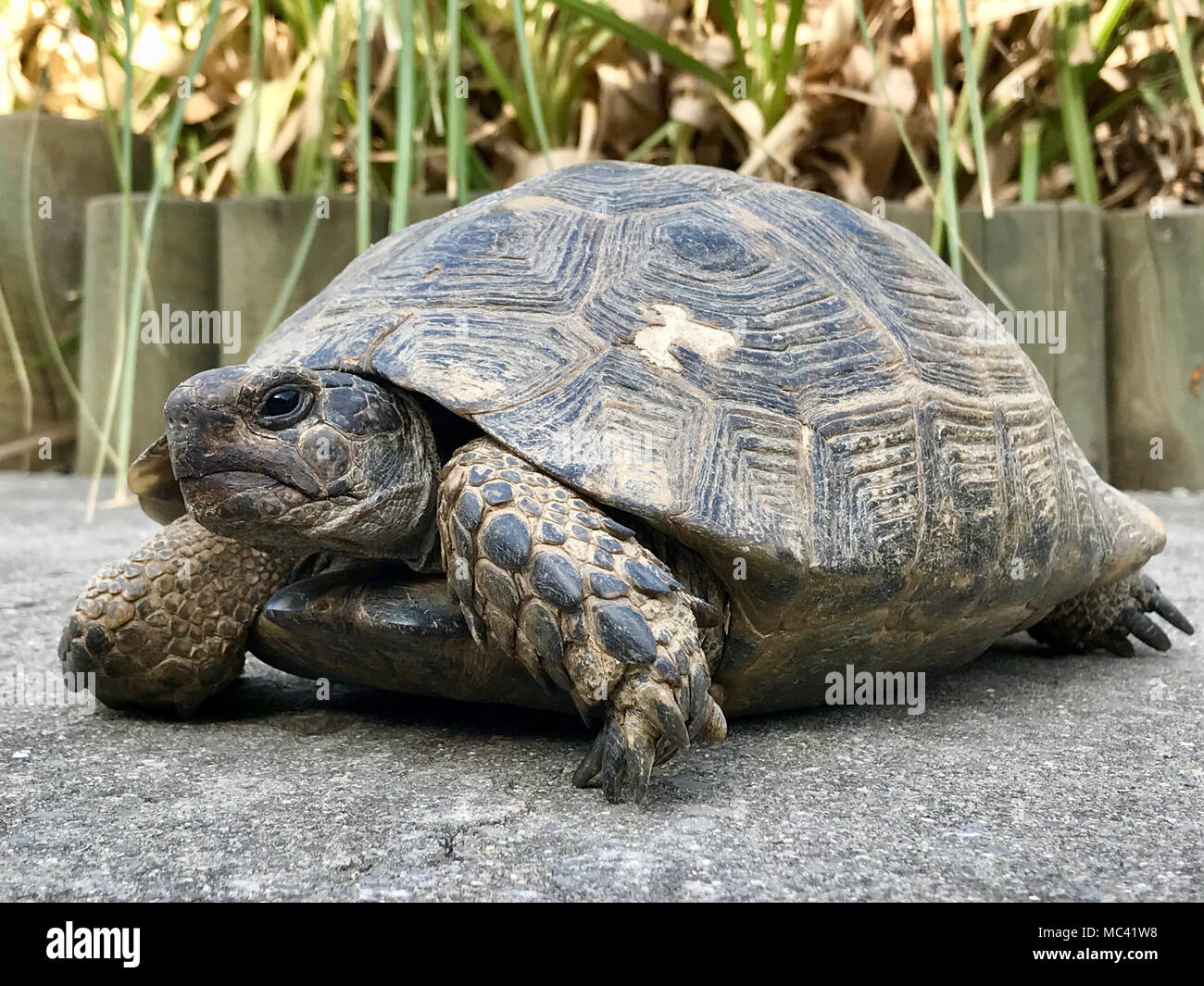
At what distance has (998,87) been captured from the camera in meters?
5.80

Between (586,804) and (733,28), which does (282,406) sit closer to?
(586,804)

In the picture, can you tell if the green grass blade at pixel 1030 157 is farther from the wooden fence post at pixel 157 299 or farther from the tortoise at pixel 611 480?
the wooden fence post at pixel 157 299

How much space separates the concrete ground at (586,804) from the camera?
152cm

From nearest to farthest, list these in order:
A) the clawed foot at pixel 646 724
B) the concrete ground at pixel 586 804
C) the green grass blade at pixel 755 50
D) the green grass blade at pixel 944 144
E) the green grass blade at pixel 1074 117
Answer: the concrete ground at pixel 586 804
the clawed foot at pixel 646 724
the green grass blade at pixel 944 144
the green grass blade at pixel 755 50
the green grass blade at pixel 1074 117

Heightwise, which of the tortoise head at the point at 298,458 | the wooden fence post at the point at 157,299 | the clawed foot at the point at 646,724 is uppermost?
the wooden fence post at the point at 157,299

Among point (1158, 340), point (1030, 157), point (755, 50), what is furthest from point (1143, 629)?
point (1030, 157)

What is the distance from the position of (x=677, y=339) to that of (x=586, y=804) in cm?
76

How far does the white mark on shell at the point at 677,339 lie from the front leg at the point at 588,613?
319 mm

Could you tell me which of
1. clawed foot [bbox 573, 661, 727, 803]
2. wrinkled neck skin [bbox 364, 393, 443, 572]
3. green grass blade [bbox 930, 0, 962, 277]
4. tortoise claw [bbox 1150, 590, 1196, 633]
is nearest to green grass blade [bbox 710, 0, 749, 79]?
green grass blade [bbox 930, 0, 962, 277]

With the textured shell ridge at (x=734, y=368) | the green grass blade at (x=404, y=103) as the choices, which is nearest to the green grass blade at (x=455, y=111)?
the green grass blade at (x=404, y=103)

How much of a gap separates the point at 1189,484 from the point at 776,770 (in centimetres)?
426

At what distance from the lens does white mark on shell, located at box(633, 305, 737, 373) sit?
2.05 metres
